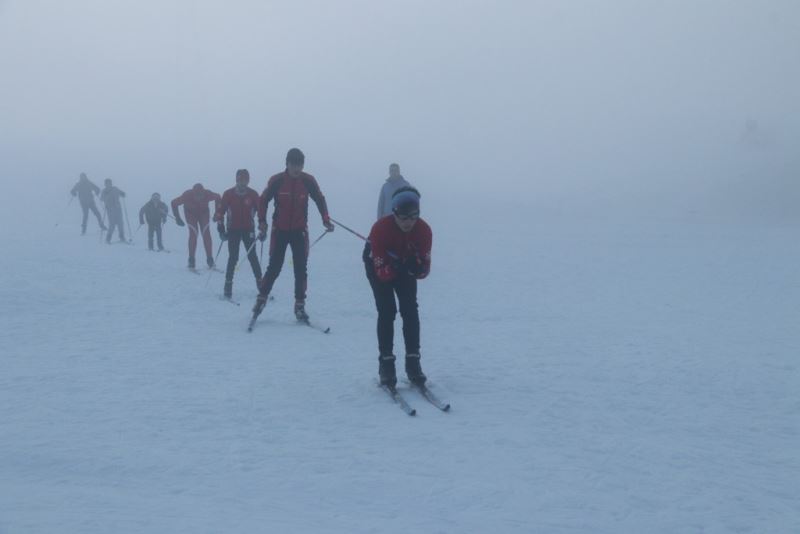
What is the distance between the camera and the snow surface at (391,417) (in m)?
4.17

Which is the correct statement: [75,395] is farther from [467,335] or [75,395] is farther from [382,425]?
[467,335]

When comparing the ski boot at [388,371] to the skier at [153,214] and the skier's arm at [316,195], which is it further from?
the skier at [153,214]

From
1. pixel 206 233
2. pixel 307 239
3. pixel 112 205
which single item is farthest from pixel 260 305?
pixel 112 205

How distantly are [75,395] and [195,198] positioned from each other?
983 centimetres

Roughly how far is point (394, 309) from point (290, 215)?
10.2ft

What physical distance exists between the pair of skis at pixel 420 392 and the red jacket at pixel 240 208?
566 cm

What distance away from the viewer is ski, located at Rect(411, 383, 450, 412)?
5.88m

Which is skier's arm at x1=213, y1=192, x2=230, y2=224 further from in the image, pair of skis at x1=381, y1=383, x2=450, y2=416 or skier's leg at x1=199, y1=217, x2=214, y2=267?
pair of skis at x1=381, y1=383, x2=450, y2=416

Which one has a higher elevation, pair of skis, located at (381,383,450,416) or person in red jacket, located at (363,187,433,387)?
person in red jacket, located at (363,187,433,387)

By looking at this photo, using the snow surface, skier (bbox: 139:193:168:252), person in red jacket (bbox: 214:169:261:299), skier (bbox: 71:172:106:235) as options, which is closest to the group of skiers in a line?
person in red jacket (bbox: 214:169:261:299)

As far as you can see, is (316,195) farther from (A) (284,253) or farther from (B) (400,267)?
(B) (400,267)

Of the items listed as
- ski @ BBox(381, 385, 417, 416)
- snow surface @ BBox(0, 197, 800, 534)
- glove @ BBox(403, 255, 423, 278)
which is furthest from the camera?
glove @ BBox(403, 255, 423, 278)

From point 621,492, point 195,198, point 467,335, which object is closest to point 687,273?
point 467,335

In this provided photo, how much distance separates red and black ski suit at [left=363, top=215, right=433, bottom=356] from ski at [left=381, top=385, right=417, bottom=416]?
0.94ft
